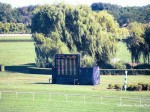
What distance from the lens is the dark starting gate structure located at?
3372 centimetres

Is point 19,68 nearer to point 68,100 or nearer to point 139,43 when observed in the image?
point 139,43

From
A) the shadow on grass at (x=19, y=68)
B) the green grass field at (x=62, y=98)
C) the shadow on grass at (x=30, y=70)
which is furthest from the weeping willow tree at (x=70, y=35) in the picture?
the green grass field at (x=62, y=98)

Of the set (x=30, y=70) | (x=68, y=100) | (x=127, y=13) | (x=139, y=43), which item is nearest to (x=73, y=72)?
(x=68, y=100)

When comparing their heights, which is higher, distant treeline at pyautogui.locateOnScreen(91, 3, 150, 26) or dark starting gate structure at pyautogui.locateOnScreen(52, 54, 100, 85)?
→ distant treeline at pyautogui.locateOnScreen(91, 3, 150, 26)

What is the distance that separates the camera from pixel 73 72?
33.8 m

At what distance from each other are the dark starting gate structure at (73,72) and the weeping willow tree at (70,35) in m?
12.4

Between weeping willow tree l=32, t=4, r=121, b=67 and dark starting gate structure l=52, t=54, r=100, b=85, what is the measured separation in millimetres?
12352

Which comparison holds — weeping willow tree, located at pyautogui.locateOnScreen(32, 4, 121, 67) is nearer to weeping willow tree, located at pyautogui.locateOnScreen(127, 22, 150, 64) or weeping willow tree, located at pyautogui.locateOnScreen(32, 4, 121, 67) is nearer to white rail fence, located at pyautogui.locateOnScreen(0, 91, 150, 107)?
weeping willow tree, located at pyautogui.locateOnScreen(127, 22, 150, 64)

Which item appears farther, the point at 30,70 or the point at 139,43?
the point at 139,43

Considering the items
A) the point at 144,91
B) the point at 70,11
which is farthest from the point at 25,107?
the point at 70,11

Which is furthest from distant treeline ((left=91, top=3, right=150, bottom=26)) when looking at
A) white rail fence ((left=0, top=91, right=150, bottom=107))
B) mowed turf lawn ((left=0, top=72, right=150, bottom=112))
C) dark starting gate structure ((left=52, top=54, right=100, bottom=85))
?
white rail fence ((left=0, top=91, right=150, bottom=107))

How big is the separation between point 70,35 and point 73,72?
1479 centimetres

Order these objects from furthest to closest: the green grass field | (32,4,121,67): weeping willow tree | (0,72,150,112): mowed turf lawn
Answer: (32,4,121,67): weeping willow tree < the green grass field < (0,72,150,112): mowed turf lawn

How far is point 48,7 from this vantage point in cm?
4959
